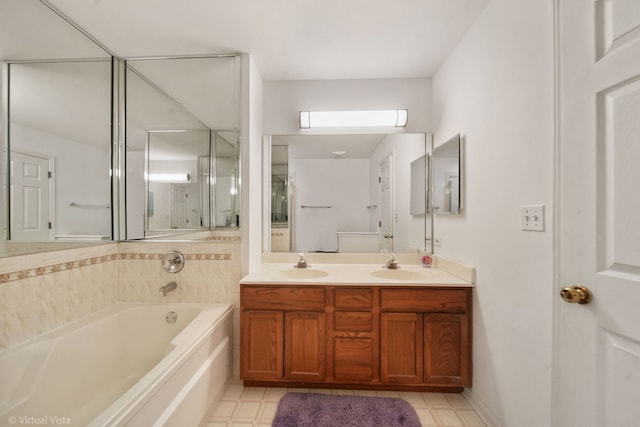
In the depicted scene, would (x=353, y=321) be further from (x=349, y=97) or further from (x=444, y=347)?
(x=349, y=97)

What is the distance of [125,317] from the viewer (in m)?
1.72

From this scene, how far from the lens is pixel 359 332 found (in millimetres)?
1635

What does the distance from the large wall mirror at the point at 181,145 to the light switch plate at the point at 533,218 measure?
166cm

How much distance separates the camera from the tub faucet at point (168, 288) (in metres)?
1.73

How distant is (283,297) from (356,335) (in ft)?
1.71

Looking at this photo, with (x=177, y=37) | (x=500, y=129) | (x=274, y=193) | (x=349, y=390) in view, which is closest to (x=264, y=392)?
(x=349, y=390)

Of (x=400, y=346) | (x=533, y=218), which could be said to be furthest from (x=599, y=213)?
(x=400, y=346)

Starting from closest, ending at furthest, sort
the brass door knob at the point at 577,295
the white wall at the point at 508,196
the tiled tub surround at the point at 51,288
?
the brass door knob at the point at 577,295 → the white wall at the point at 508,196 → the tiled tub surround at the point at 51,288

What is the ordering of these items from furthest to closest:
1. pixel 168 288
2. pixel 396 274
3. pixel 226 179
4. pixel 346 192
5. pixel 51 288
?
pixel 346 192 → pixel 396 274 → pixel 226 179 → pixel 168 288 → pixel 51 288

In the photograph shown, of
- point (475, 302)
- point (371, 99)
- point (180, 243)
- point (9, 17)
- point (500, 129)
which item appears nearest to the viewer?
point (9, 17)

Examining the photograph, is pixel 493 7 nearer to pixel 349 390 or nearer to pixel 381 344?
pixel 381 344

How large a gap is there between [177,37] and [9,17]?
2.40ft

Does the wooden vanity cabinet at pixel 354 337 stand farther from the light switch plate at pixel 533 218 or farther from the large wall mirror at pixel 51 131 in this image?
the large wall mirror at pixel 51 131

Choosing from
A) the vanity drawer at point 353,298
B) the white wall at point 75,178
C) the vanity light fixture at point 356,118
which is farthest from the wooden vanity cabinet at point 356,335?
the vanity light fixture at point 356,118
